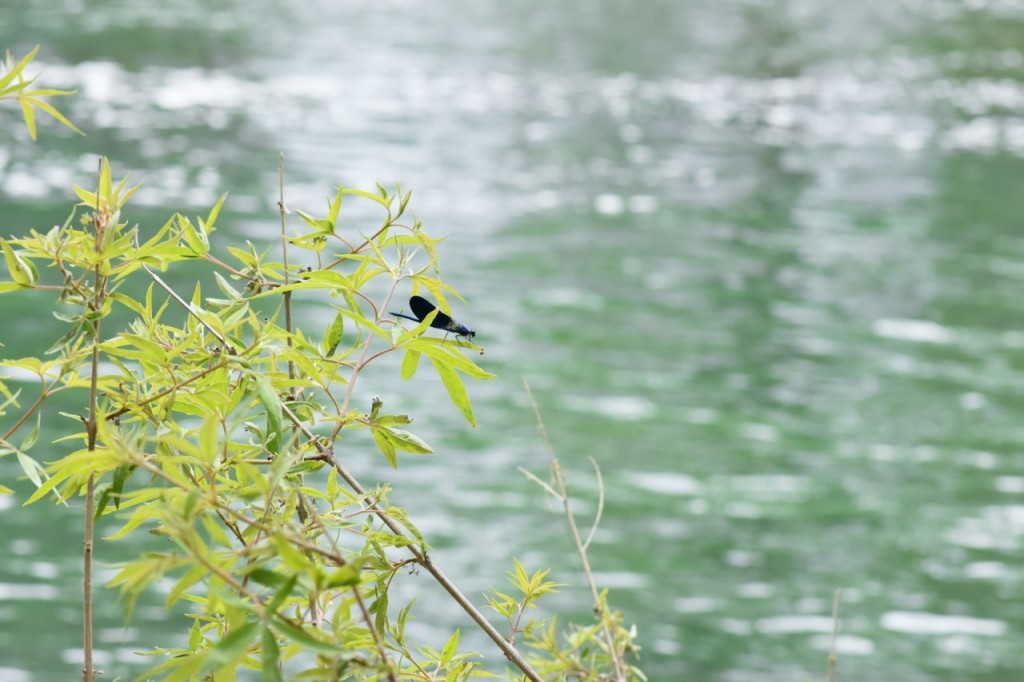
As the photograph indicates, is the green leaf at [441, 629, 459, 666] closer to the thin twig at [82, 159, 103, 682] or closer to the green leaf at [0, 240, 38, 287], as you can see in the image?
the thin twig at [82, 159, 103, 682]

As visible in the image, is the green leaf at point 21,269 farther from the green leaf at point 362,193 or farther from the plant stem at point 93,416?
the green leaf at point 362,193

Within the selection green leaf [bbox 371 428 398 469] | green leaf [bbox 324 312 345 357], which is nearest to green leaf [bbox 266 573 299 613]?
green leaf [bbox 371 428 398 469]

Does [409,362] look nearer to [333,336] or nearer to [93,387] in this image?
[333,336]

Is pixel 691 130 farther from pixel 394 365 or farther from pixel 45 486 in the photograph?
pixel 45 486

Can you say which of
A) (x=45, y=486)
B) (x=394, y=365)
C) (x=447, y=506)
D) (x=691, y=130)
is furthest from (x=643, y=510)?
(x=691, y=130)

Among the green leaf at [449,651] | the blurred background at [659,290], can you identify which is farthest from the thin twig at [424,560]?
the blurred background at [659,290]

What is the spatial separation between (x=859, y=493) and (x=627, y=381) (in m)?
1.60

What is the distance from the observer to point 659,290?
9.01 m

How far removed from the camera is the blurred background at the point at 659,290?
5.48 m

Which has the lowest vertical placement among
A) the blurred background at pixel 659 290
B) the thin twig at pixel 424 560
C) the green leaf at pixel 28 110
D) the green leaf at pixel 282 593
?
the blurred background at pixel 659 290

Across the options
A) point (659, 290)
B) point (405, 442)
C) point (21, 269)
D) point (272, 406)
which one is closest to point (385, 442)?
point (405, 442)

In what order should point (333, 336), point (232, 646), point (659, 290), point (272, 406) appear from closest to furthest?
point (232, 646) → point (272, 406) → point (333, 336) → point (659, 290)

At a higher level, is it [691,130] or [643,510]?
[691,130]

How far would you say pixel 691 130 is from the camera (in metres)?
13.7
